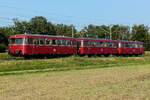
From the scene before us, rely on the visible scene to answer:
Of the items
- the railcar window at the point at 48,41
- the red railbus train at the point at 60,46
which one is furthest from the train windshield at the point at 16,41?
the railcar window at the point at 48,41

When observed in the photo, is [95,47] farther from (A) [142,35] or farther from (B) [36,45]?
(A) [142,35]

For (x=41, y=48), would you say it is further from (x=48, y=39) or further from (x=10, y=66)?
(x=10, y=66)

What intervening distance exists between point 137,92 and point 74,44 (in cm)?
2589

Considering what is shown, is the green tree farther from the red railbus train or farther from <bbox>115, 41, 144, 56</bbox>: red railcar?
the red railbus train

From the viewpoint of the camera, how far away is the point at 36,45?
92.2ft

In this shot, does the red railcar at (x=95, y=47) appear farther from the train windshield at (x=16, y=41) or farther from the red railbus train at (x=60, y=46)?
the train windshield at (x=16, y=41)

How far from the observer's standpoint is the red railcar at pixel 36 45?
89.4 feet

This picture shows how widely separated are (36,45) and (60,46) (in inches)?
165

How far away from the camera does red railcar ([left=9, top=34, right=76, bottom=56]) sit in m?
27.2

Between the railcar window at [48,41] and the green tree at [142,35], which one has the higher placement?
the green tree at [142,35]

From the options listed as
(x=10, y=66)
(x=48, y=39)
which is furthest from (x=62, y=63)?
(x=48, y=39)

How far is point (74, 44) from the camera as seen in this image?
33969 millimetres

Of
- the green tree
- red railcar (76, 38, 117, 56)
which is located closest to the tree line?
the green tree

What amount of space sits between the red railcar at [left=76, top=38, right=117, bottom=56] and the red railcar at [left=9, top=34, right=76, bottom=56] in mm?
3701
